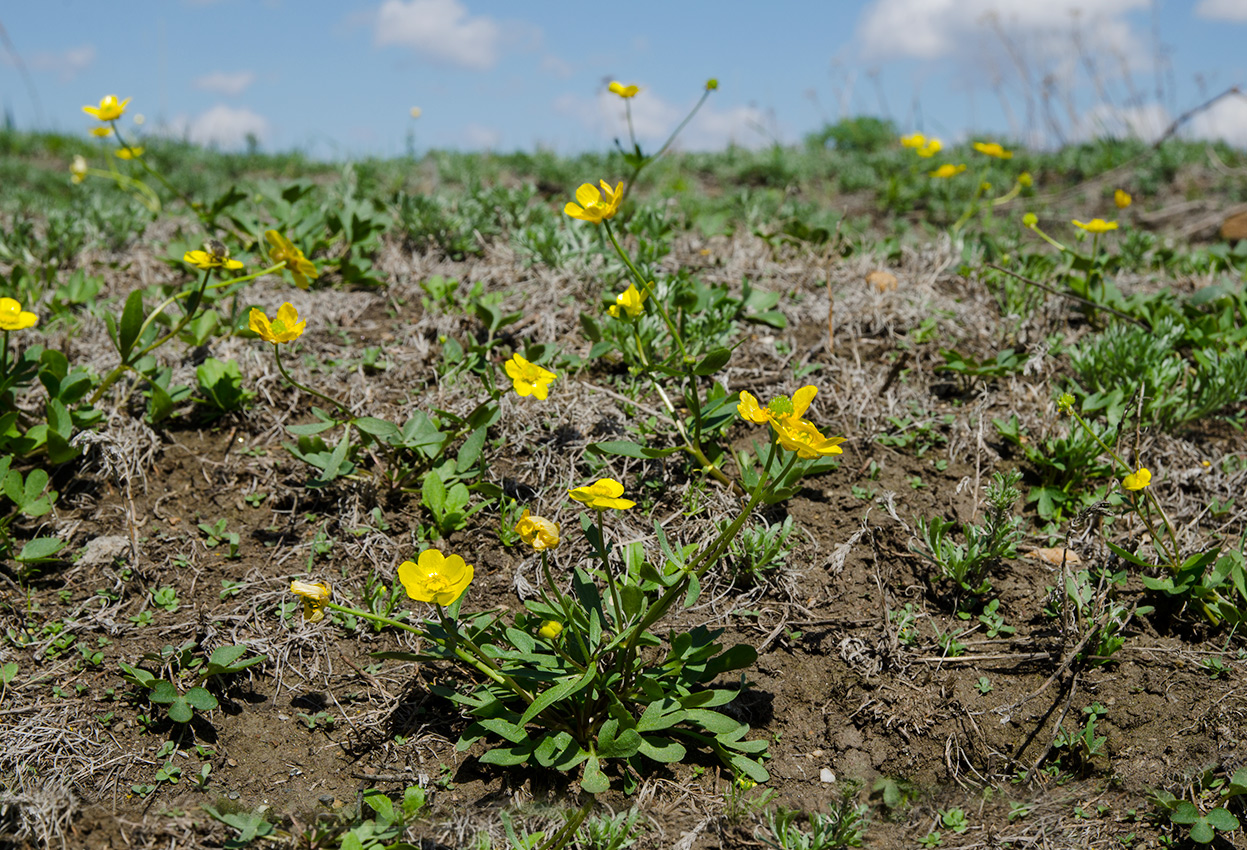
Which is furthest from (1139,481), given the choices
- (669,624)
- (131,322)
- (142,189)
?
(142,189)

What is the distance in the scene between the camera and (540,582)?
8.25 ft

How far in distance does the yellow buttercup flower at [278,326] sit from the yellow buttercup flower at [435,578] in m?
0.93

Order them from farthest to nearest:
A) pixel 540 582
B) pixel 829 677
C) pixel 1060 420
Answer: pixel 1060 420 → pixel 540 582 → pixel 829 677

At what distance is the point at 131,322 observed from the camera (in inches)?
110

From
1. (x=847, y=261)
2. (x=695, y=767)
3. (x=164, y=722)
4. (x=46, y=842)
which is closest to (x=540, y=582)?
(x=695, y=767)

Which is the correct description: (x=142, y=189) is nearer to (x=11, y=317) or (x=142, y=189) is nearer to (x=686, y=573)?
(x=11, y=317)

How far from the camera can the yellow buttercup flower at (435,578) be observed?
1810 mm

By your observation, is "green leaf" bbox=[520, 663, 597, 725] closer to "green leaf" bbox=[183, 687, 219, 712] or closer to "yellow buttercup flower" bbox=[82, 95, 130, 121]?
"green leaf" bbox=[183, 687, 219, 712]

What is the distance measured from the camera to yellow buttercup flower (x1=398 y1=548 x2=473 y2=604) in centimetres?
181

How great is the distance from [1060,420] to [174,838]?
115 inches

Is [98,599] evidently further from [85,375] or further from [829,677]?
[829,677]

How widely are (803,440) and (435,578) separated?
0.82 m

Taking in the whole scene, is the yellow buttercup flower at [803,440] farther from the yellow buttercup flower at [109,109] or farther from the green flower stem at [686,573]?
the yellow buttercup flower at [109,109]

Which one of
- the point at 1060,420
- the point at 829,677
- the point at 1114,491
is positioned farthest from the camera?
the point at 1060,420
